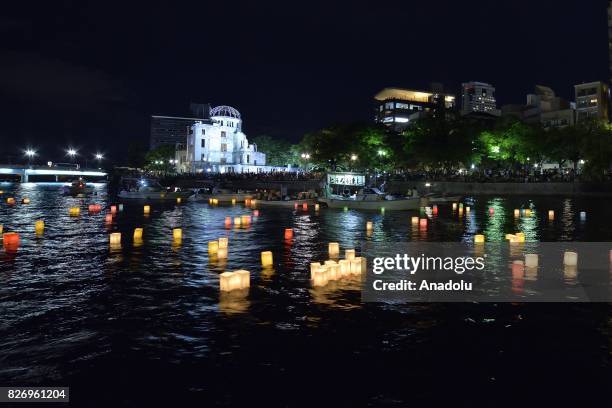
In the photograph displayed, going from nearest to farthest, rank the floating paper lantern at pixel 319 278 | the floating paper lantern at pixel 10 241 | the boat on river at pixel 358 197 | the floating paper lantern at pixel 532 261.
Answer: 1. the floating paper lantern at pixel 319 278
2. the floating paper lantern at pixel 532 261
3. the floating paper lantern at pixel 10 241
4. the boat on river at pixel 358 197

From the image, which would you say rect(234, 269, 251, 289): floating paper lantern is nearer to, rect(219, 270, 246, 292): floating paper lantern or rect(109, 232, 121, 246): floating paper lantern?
rect(219, 270, 246, 292): floating paper lantern

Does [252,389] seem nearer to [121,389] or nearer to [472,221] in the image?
→ [121,389]

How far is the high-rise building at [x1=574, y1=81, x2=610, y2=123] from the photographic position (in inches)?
4301

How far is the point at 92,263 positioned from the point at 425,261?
41.0 ft

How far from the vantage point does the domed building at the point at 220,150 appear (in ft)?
434

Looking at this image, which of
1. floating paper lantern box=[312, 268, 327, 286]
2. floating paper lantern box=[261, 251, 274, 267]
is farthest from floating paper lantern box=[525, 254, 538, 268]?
floating paper lantern box=[261, 251, 274, 267]

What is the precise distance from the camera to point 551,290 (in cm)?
1295

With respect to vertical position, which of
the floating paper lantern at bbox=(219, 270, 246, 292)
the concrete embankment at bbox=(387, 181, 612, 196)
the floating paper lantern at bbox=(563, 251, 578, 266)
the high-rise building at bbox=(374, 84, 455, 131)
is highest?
the high-rise building at bbox=(374, 84, 455, 131)

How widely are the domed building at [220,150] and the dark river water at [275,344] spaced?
117 m

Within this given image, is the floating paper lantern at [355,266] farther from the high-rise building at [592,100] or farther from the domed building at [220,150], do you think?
the domed building at [220,150]

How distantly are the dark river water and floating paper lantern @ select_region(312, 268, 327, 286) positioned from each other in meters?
0.27

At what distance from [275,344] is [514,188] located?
71230mm

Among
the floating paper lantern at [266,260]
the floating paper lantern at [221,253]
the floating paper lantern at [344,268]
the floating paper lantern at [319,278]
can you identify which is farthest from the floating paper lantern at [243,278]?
the floating paper lantern at [221,253]

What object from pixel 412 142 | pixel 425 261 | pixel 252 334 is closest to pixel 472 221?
pixel 425 261
